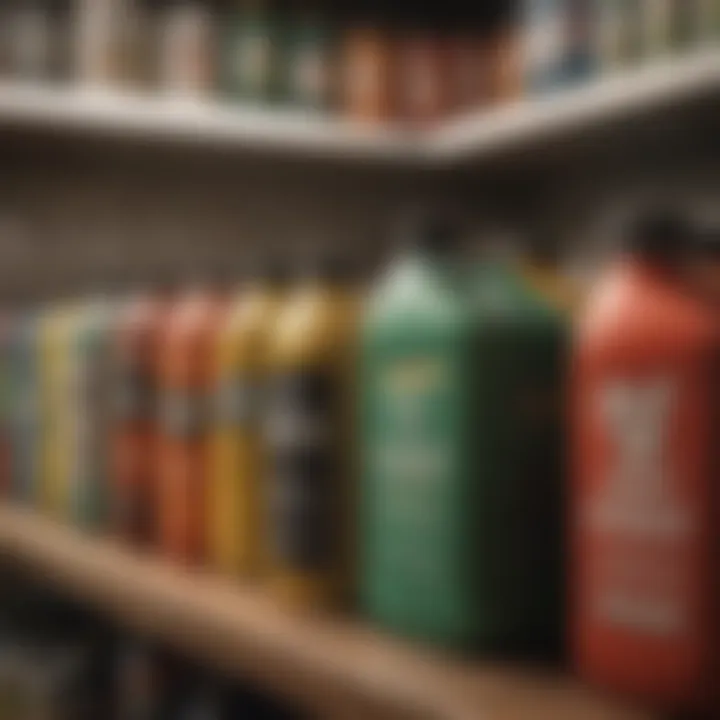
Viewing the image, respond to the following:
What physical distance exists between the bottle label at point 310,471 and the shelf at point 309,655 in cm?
5

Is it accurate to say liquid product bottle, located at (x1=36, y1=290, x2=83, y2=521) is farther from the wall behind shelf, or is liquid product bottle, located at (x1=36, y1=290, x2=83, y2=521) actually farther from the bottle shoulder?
the bottle shoulder

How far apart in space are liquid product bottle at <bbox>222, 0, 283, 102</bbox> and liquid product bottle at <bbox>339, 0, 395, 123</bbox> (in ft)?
0.34

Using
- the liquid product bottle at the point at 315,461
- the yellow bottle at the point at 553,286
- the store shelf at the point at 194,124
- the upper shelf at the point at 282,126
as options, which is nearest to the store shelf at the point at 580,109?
the upper shelf at the point at 282,126

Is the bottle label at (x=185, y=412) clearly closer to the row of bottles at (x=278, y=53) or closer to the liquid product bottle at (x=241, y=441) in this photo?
the liquid product bottle at (x=241, y=441)

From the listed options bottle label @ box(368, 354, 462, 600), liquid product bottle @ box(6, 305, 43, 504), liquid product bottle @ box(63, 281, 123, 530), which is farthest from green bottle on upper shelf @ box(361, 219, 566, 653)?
liquid product bottle @ box(6, 305, 43, 504)

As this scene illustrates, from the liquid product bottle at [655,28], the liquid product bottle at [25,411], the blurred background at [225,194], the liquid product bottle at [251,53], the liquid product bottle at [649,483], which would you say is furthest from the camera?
the liquid product bottle at [251,53]

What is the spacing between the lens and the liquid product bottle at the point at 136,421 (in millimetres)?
1257

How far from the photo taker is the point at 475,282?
0.84m

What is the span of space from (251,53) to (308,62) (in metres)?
0.08

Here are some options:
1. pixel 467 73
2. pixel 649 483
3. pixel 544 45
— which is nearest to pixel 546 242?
pixel 467 73

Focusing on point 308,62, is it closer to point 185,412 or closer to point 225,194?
point 225,194

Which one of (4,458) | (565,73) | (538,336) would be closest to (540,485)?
(538,336)

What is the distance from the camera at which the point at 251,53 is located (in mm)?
1852

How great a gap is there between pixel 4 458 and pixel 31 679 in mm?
284
